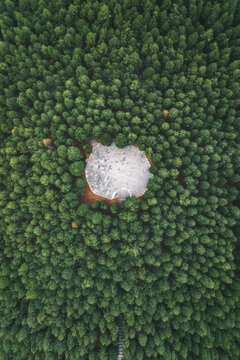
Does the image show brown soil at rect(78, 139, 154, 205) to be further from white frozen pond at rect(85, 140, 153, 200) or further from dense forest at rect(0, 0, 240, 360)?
dense forest at rect(0, 0, 240, 360)

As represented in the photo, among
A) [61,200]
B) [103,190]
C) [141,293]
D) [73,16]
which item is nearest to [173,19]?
[73,16]

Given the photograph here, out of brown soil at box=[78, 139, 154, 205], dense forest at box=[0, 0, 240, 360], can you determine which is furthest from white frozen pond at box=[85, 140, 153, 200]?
dense forest at box=[0, 0, 240, 360]

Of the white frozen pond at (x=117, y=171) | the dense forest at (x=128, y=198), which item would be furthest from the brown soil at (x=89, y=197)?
the dense forest at (x=128, y=198)

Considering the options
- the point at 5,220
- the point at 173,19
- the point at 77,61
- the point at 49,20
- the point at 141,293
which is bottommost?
the point at 141,293

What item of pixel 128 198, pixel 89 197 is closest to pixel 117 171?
pixel 128 198

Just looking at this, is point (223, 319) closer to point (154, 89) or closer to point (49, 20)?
point (154, 89)

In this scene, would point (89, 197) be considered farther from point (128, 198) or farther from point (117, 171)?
point (128, 198)
